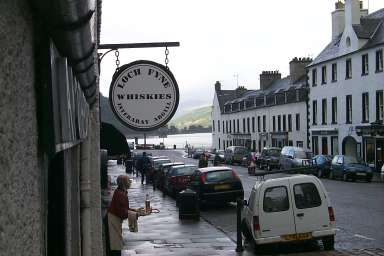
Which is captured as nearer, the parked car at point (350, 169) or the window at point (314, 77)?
the parked car at point (350, 169)

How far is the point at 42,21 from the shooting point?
2.25m

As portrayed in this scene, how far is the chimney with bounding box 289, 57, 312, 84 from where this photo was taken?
6184cm

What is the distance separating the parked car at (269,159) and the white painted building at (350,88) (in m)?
5.05

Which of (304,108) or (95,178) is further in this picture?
(304,108)

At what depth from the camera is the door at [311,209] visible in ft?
41.1

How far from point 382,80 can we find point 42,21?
135 ft

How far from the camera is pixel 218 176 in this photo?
22.2 m

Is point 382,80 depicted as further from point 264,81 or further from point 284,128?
point 264,81

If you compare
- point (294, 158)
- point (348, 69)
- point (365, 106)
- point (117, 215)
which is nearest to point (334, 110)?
point (348, 69)

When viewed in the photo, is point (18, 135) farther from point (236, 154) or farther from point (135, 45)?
point (236, 154)

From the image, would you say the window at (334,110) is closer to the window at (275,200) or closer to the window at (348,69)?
the window at (348,69)

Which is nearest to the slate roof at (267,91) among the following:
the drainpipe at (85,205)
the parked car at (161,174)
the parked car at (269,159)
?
the parked car at (269,159)

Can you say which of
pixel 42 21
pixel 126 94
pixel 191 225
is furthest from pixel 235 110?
pixel 42 21

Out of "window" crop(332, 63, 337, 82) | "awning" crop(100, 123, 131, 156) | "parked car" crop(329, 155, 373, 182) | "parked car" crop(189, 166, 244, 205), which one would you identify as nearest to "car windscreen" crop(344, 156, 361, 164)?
"parked car" crop(329, 155, 373, 182)
